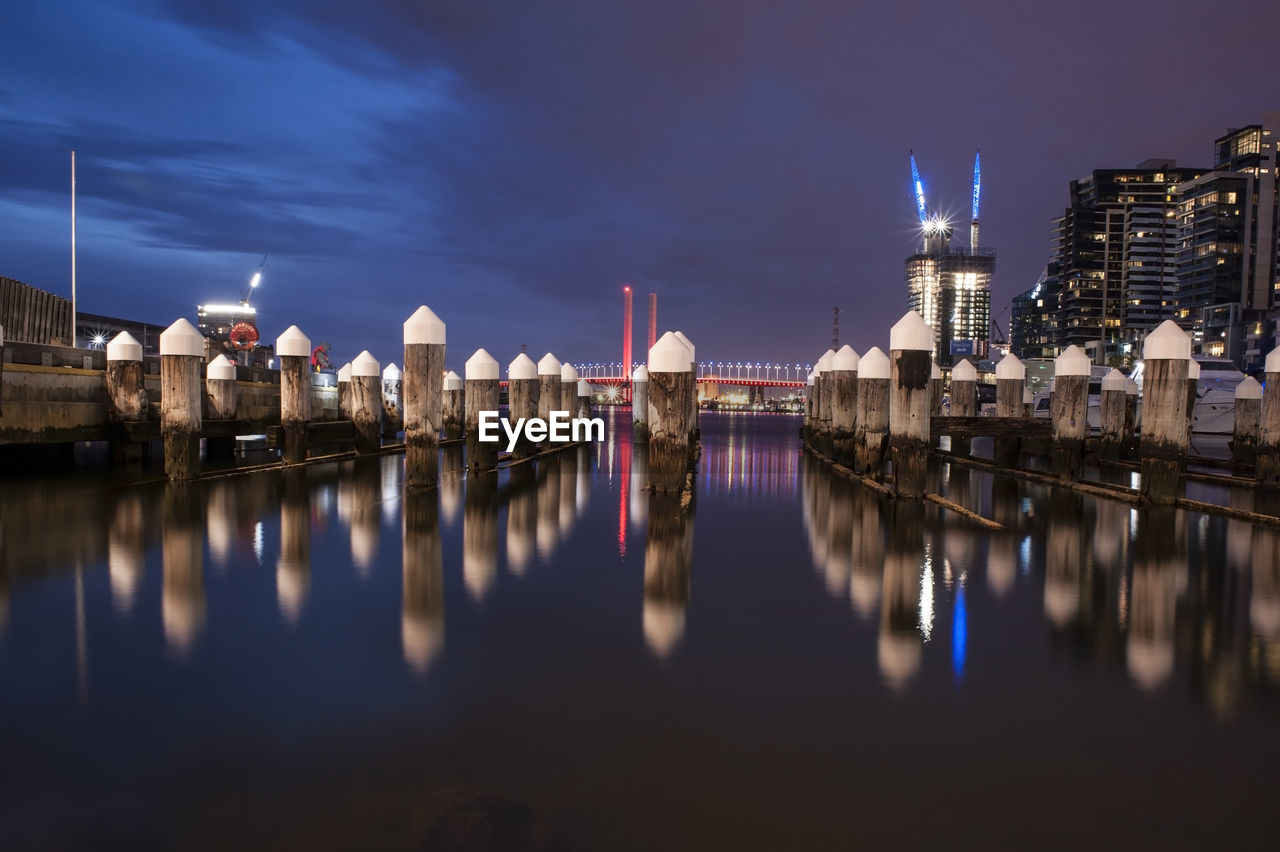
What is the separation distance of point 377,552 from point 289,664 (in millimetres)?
3874

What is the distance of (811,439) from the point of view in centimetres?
2997

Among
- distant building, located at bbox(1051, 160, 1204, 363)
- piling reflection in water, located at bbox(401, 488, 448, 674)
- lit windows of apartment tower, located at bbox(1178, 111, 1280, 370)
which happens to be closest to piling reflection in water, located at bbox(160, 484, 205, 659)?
piling reflection in water, located at bbox(401, 488, 448, 674)

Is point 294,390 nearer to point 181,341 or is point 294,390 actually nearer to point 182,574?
point 181,341

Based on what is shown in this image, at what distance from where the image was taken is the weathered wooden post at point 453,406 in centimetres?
2731

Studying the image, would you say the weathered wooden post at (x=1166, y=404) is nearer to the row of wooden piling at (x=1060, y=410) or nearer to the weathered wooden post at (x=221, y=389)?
the row of wooden piling at (x=1060, y=410)

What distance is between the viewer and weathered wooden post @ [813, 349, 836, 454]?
24.1 m

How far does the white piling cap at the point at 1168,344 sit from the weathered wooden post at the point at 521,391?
1244 cm

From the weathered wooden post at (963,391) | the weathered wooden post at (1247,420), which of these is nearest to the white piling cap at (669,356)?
the weathered wooden post at (963,391)

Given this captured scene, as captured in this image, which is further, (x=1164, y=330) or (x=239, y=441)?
(x=239, y=441)

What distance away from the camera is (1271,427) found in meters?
14.8

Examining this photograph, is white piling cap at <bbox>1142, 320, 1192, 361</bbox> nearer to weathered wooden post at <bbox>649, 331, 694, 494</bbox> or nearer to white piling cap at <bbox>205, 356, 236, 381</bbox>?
weathered wooden post at <bbox>649, 331, 694, 494</bbox>

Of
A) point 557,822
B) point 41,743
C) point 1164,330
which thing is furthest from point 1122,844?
point 1164,330

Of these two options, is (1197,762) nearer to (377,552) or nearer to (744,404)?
(377,552)

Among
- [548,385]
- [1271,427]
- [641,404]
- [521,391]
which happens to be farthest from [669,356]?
[641,404]
